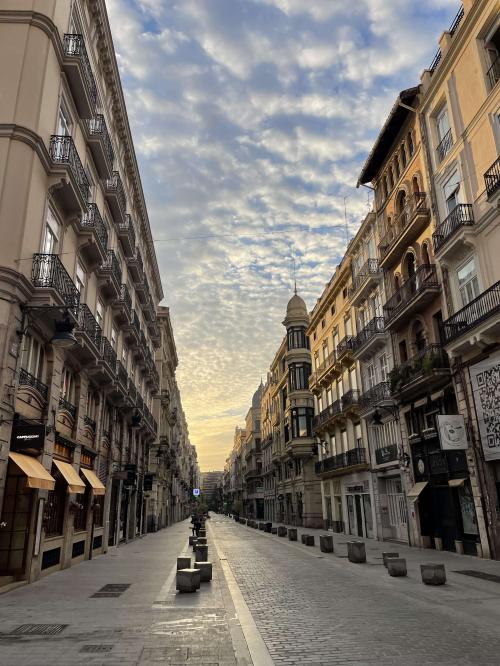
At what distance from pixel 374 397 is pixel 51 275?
19671 millimetres

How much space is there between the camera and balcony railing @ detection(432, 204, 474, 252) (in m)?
19.2

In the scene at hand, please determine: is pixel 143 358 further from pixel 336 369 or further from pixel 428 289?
pixel 428 289

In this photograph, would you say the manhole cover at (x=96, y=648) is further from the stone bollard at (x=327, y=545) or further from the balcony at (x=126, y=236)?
the balcony at (x=126, y=236)

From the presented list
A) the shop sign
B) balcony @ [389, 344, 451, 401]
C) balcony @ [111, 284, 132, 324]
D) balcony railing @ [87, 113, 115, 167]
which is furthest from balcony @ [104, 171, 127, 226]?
the shop sign

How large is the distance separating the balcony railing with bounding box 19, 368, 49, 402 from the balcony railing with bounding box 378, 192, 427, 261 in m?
17.2

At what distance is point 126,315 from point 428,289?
1477 cm

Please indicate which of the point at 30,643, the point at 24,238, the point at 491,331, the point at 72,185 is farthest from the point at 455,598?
the point at 72,185

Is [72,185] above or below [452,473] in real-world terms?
above

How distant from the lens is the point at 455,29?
21062mm

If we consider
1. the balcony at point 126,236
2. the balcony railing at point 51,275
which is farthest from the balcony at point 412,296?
the balcony railing at point 51,275

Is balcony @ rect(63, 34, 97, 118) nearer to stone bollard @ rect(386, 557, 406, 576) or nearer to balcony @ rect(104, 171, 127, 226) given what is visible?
balcony @ rect(104, 171, 127, 226)

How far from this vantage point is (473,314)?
1842cm

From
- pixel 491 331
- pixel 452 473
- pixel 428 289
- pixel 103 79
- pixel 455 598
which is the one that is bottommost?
pixel 455 598

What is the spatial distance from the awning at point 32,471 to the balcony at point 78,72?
11988 mm
